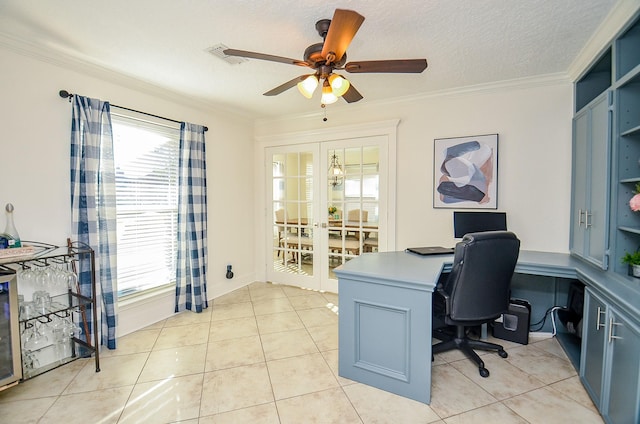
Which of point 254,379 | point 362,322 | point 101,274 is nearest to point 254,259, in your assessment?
point 101,274

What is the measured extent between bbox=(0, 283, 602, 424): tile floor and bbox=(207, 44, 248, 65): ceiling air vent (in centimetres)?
243

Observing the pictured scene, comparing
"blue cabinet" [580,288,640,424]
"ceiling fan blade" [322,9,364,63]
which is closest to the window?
"ceiling fan blade" [322,9,364,63]

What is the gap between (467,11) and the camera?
181cm

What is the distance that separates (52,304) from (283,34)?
2591 millimetres

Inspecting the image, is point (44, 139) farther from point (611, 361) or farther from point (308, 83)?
point (611, 361)

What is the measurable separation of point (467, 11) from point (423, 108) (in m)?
1.55

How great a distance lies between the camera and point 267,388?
2.03 metres

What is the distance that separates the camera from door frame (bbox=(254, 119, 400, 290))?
11.5ft

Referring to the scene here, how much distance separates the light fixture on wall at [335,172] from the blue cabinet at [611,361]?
2.61 m

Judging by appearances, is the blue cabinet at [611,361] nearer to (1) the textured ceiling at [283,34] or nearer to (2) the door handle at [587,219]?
(2) the door handle at [587,219]

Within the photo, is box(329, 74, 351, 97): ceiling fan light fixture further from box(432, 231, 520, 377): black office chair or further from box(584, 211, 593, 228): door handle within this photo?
box(584, 211, 593, 228): door handle

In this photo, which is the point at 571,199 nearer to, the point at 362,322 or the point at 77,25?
the point at 362,322

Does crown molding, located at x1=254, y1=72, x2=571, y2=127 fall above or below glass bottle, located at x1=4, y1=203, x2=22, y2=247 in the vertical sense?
above

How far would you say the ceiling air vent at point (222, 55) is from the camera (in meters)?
2.25
